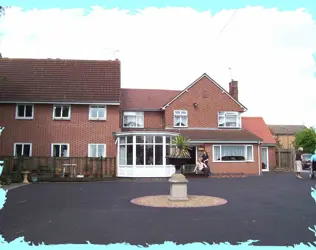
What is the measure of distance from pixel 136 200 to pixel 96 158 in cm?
1056

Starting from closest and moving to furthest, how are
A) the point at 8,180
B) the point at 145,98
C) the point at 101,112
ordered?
the point at 8,180 → the point at 101,112 → the point at 145,98

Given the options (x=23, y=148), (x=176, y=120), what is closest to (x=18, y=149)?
(x=23, y=148)

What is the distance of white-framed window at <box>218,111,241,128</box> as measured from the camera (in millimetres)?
26734

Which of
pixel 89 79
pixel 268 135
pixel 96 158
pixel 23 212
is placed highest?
pixel 89 79

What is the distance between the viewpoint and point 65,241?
18.2ft

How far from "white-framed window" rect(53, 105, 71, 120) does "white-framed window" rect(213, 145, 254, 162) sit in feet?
34.7

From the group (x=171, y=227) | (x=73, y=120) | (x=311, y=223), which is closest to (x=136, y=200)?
(x=171, y=227)

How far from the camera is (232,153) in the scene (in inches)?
978

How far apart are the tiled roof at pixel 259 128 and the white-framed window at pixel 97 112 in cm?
1508

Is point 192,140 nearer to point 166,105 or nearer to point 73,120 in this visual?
point 166,105

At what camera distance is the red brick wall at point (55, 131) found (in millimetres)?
22484

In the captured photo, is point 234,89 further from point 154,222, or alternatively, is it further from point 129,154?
Answer: point 154,222

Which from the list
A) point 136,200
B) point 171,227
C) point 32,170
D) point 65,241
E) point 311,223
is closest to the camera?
point 65,241

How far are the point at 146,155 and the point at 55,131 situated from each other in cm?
646
